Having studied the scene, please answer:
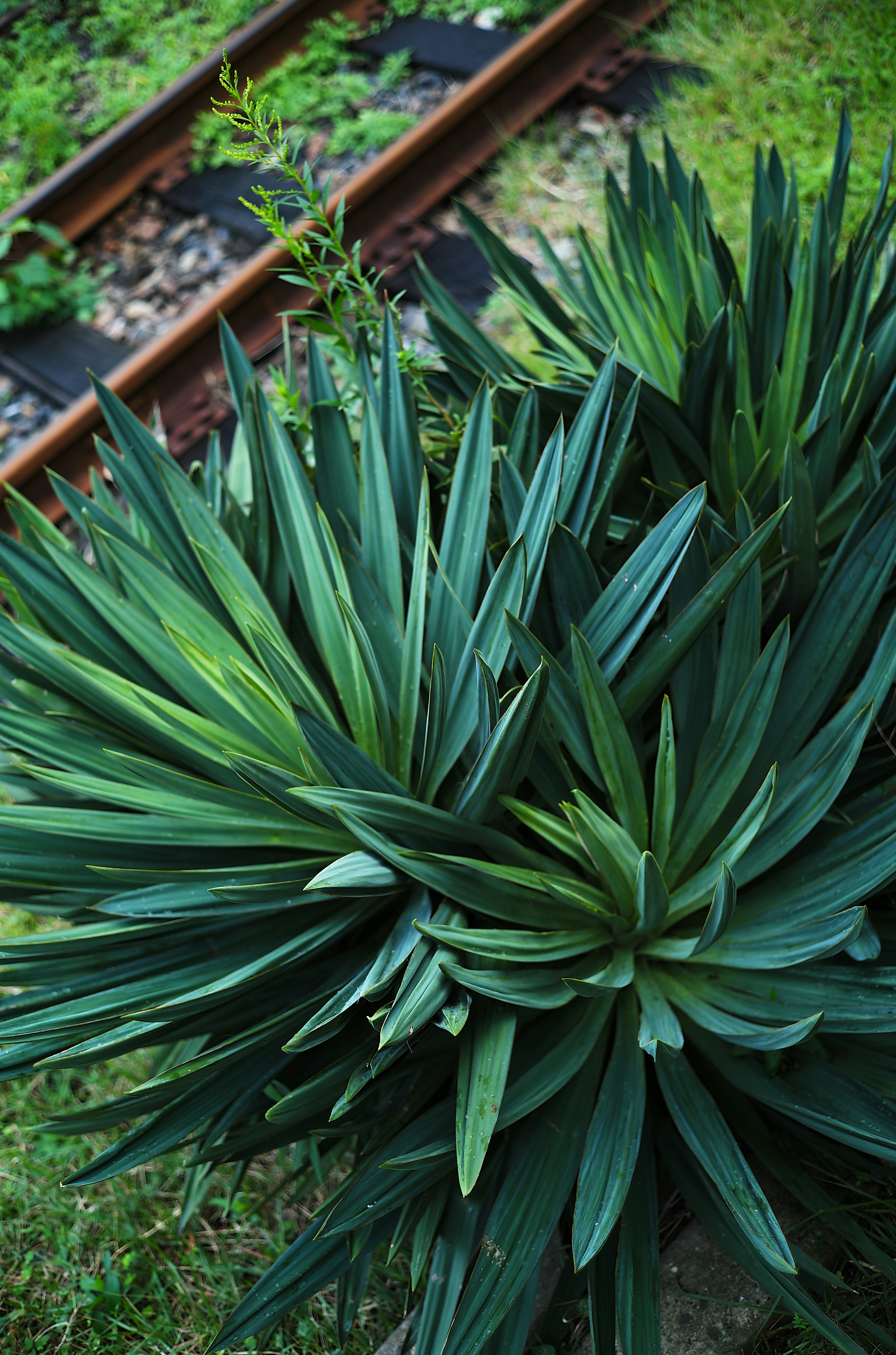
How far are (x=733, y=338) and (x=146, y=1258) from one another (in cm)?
229

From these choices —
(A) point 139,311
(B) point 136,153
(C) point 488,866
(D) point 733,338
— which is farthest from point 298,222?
(C) point 488,866

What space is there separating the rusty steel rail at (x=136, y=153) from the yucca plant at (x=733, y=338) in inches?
122

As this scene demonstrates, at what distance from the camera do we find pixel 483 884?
1484 mm

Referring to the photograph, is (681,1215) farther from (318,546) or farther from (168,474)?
(168,474)

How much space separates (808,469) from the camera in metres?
1.80

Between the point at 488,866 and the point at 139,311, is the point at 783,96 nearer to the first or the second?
the point at 139,311

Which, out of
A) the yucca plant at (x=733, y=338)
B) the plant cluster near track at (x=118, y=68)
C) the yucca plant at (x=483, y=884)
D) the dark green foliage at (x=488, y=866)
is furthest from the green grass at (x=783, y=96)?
the yucca plant at (x=483, y=884)

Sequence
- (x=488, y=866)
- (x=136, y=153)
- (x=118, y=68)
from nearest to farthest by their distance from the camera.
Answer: (x=488, y=866), (x=136, y=153), (x=118, y=68)

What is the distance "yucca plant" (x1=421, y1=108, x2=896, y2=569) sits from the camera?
74.9 inches

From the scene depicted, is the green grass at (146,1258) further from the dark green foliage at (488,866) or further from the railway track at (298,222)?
the railway track at (298,222)

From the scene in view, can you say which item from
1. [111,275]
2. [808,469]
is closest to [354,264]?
[808,469]

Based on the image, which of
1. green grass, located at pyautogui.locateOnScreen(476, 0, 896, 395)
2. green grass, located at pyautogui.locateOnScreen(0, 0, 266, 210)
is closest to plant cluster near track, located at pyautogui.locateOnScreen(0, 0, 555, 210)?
green grass, located at pyautogui.locateOnScreen(0, 0, 266, 210)

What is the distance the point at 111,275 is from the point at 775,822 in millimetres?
4211

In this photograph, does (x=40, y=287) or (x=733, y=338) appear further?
(x=40, y=287)
